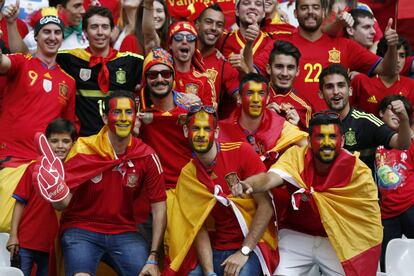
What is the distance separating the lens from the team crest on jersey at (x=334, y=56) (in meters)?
9.09

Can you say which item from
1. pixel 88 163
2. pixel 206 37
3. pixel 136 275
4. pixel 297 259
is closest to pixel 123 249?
pixel 136 275

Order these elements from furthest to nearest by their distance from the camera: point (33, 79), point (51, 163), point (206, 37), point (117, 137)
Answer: point (206, 37) → point (33, 79) → point (117, 137) → point (51, 163)

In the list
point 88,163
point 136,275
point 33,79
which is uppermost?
point 33,79

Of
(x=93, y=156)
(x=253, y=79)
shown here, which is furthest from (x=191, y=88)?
(x=93, y=156)

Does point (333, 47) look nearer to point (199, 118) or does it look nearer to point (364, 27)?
point (364, 27)

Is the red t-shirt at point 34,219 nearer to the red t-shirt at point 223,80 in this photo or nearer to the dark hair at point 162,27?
the red t-shirt at point 223,80

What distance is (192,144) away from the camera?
7430 millimetres

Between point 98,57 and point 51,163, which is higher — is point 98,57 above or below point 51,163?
above

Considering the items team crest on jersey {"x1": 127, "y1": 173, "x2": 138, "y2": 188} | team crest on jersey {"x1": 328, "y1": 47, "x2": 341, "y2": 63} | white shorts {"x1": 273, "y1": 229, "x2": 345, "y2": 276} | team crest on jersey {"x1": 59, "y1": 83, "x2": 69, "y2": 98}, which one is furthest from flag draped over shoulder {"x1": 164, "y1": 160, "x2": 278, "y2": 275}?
team crest on jersey {"x1": 328, "y1": 47, "x2": 341, "y2": 63}

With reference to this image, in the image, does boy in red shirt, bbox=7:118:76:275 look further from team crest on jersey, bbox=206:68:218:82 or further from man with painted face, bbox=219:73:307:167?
team crest on jersey, bbox=206:68:218:82

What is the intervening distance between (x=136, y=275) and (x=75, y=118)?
1.67m

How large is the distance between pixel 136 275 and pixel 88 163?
A: 0.90 metres

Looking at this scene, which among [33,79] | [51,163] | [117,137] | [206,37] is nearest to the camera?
[51,163]

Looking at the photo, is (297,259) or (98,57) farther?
(98,57)
